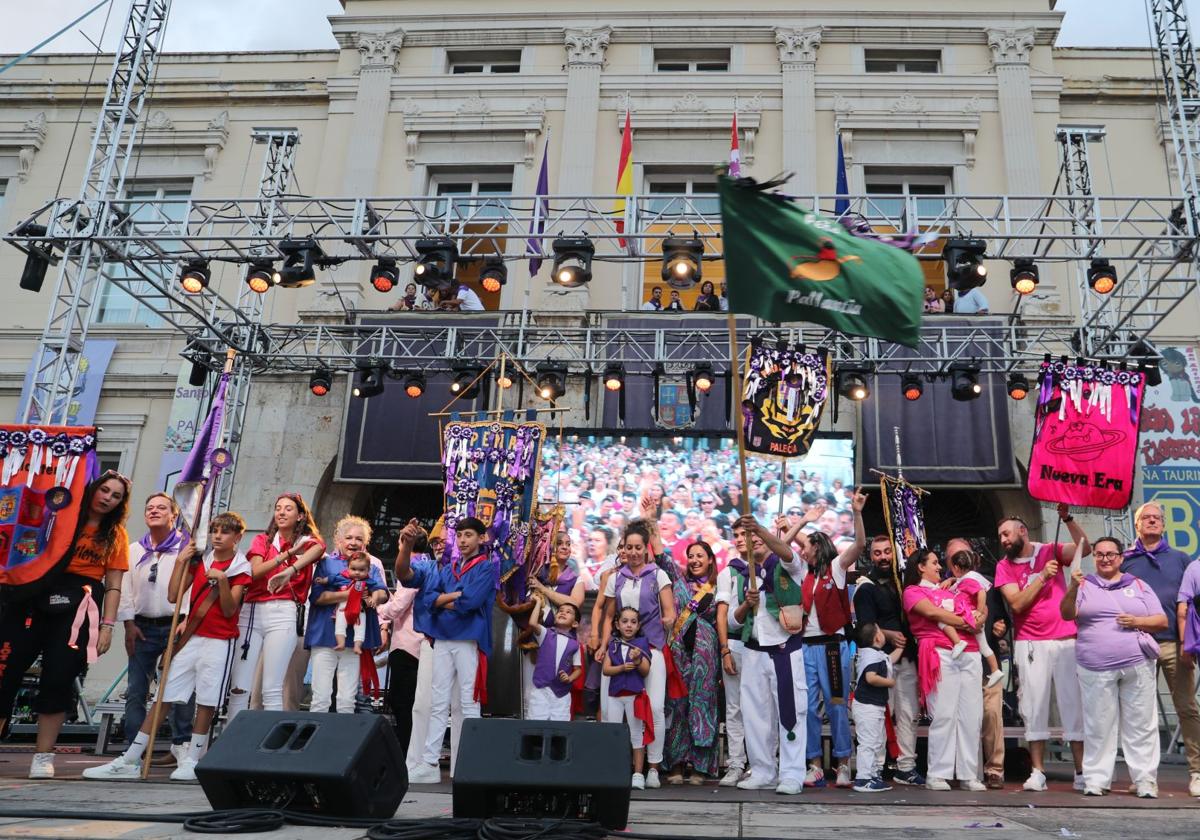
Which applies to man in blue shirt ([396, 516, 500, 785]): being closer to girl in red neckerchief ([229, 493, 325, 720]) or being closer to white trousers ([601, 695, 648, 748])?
girl in red neckerchief ([229, 493, 325, 720])

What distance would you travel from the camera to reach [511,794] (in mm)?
4066

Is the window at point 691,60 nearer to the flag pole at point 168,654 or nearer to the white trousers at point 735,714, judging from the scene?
the white trousers at point 735,714

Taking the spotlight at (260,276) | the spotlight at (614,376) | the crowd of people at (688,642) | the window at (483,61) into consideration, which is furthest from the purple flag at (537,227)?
the window at (483,61)

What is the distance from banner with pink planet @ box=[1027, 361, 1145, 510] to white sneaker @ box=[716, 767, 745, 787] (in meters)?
3.61

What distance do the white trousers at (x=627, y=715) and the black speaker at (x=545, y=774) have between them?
265cm

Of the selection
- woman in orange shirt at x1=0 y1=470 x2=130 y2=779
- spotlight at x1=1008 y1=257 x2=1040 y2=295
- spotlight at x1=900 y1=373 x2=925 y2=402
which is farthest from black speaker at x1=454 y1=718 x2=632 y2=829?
spotlight at x1=900 y1=373 x2=925 y2=402

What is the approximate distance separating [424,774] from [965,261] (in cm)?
677

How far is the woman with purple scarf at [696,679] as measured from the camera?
23.5ft

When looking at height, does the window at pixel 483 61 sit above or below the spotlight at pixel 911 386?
above

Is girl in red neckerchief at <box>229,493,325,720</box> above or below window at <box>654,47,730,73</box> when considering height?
below

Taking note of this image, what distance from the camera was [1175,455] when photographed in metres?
12.8

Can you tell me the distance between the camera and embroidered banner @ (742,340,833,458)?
10375 mm

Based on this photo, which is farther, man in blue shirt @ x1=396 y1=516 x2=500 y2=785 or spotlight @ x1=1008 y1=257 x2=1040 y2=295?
spotlight @ x1=1008 y1=257 x2=1040 y2=295

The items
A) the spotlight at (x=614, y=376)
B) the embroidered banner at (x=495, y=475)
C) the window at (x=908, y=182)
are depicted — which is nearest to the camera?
the embroidered banner at (x=495, y=475)
